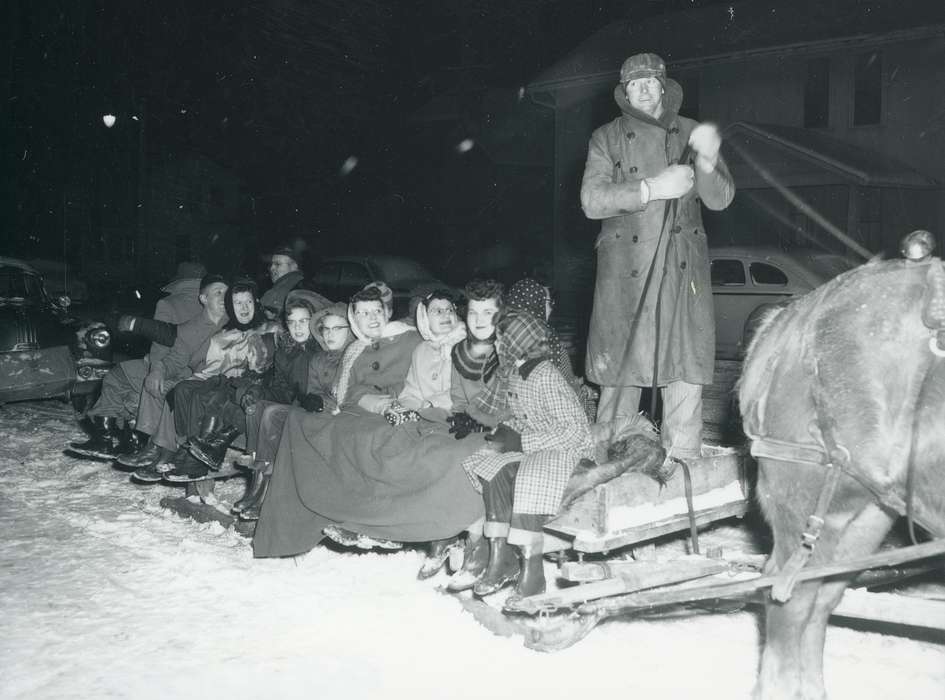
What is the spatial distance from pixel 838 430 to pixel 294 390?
13.7 feet

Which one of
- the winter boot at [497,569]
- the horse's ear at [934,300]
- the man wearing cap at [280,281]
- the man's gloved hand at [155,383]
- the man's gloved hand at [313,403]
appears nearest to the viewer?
the horse's ear at [934,300]

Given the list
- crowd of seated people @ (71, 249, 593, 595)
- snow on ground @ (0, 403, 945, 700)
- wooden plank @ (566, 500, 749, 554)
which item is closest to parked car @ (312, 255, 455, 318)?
crowd of seated people @ (71, 249, 593, 595)

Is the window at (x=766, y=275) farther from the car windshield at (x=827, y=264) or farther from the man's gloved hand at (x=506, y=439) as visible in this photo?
the man's gloved hand at (x=506, y=439)

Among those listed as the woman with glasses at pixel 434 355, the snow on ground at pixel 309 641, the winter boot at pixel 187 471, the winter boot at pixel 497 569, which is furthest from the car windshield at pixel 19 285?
the winter boot at pixel 497 569

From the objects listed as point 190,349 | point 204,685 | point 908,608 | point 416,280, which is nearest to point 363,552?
point 204,685

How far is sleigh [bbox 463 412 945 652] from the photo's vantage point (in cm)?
338

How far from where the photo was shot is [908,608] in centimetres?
327

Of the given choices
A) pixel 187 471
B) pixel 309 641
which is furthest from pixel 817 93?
pixel 309 641

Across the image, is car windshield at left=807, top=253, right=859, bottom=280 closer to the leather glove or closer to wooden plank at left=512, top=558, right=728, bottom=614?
the leather glove

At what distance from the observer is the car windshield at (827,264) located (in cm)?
1398

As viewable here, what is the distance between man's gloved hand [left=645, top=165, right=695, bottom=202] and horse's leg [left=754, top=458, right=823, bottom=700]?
1.58 m

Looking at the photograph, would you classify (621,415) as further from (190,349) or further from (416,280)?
(416,280)

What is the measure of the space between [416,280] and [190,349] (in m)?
11.4

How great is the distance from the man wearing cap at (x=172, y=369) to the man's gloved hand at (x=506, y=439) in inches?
128
